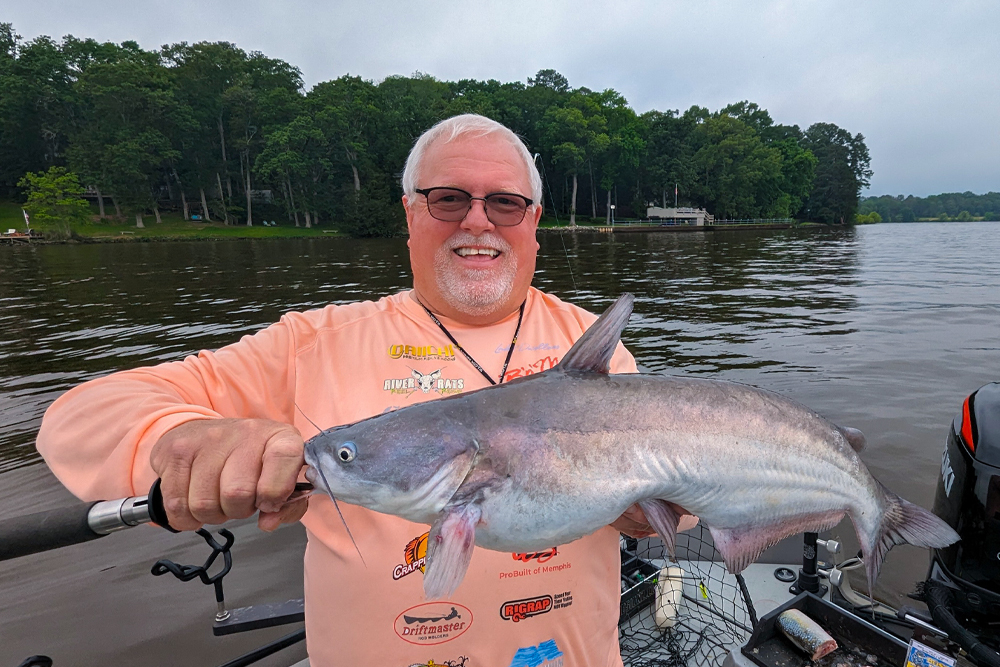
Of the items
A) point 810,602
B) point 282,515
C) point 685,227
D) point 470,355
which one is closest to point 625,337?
point 810,602

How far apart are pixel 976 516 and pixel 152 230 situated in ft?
211

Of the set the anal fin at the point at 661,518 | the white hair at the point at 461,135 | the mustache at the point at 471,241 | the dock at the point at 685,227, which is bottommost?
the anal fin at the point at 661,518

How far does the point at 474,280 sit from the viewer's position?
2.69m

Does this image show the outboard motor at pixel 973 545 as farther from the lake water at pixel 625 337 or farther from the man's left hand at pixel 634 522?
the lake water at pixel 625 337

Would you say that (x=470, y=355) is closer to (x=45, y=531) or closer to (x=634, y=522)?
(x=634, y=522)

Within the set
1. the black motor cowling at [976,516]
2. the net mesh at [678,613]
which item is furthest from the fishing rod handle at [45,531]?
the black motor cowling at [976,516]

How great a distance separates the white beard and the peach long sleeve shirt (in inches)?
9.8

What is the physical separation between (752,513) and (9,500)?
7.84 m

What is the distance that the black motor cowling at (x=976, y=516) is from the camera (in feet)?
8.93

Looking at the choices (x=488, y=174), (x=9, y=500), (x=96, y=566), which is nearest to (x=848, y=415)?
(x=488, y=174)

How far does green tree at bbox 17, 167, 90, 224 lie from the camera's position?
161 feet

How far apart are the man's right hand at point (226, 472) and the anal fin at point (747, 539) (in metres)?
1.64

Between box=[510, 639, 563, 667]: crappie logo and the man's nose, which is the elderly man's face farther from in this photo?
box=[510, 639, 563, 667]: crappie logo

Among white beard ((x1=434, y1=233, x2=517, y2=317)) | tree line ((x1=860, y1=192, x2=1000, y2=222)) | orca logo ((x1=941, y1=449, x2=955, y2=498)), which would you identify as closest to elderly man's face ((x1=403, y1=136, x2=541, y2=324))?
white beard ((x1=434, y1=233, x2=517, y2=317))
